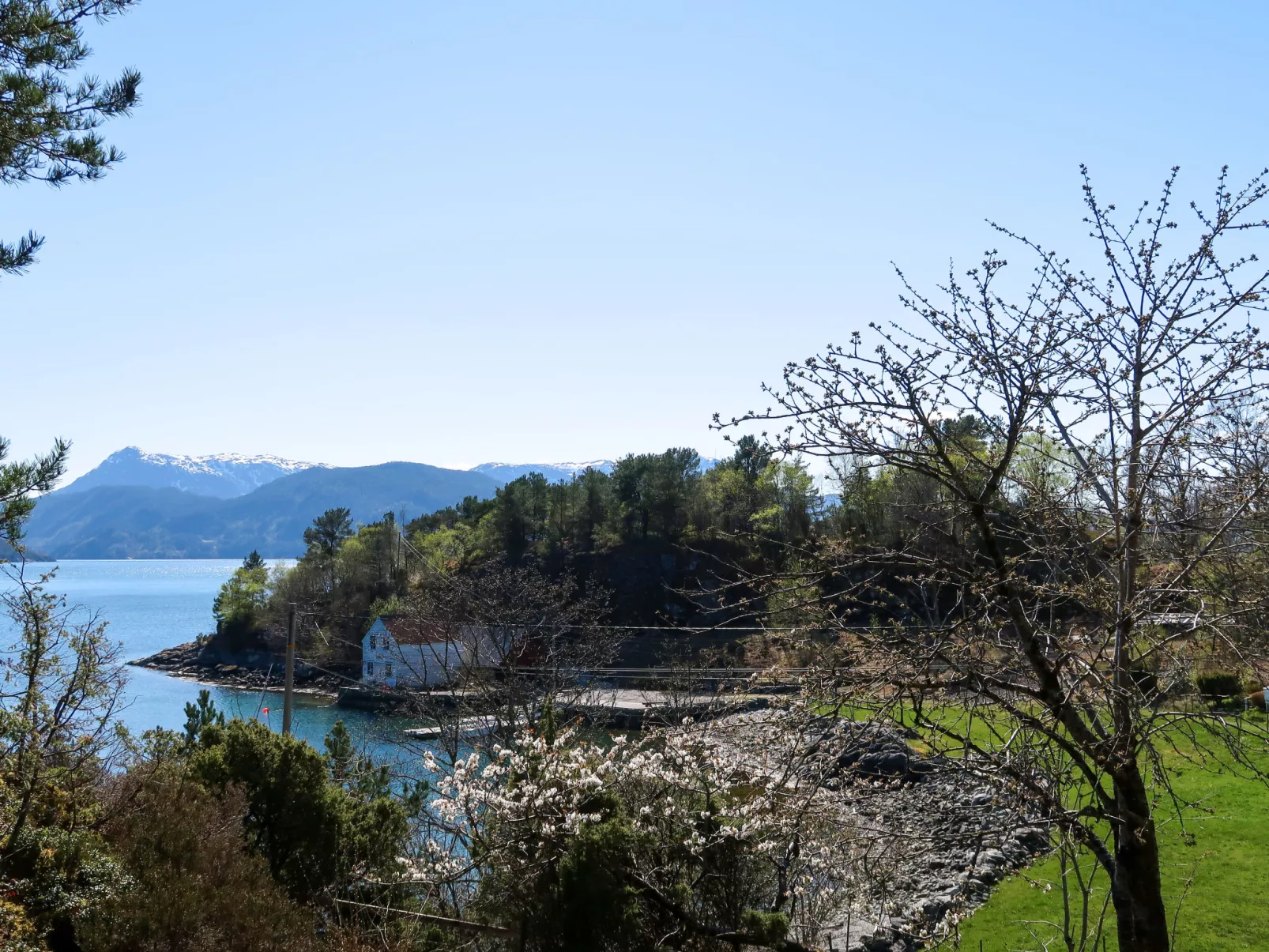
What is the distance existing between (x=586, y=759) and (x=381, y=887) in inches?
90.8

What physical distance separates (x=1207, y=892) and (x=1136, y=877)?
24.1 ft

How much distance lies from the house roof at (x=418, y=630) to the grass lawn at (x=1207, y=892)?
29.9 ft

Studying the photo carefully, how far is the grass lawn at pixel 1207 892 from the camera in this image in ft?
29.8

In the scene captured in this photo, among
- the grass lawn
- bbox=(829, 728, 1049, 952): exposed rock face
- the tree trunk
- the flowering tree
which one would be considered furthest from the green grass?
the tree trunk

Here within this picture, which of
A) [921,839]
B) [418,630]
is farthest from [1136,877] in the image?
[418,630]

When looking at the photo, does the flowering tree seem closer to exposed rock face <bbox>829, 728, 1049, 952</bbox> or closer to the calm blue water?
exposed rock face <bbox>829, 728, 1049, 952</bbox>

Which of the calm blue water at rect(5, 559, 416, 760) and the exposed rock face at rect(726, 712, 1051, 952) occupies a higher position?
the exposed rock face at rect(726, 712, 1051, 952)

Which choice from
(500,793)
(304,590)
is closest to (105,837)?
(500,793)

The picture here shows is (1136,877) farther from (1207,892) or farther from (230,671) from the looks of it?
(230,671)

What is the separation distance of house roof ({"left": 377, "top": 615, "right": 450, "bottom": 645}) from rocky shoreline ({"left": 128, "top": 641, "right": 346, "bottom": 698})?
9.16m

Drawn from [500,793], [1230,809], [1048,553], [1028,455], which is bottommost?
[1230,809]

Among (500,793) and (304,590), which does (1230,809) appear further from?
(304,590)

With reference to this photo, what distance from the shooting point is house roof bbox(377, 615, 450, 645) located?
752 inches

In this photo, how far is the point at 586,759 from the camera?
789cm
